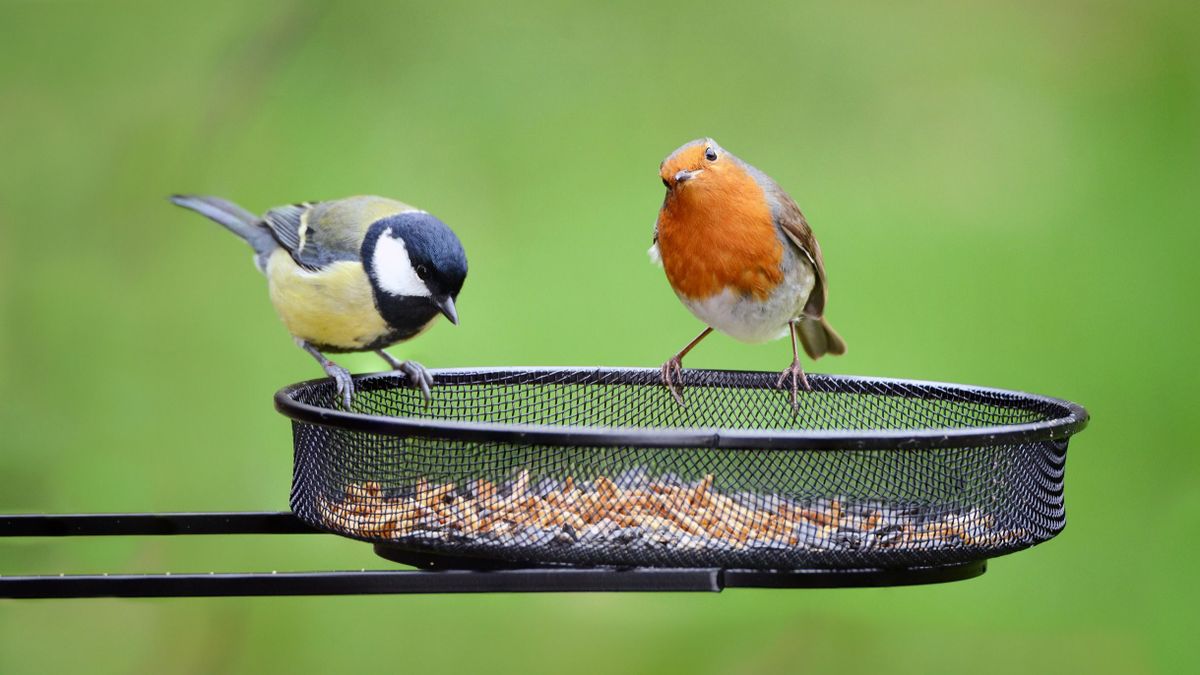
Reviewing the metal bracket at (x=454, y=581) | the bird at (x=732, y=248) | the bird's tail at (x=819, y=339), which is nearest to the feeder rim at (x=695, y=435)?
the metal bracket at (x=454, y=581)

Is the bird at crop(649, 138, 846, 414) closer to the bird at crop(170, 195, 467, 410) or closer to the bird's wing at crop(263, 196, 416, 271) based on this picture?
the bird at crop(170, 195, 467, 410)

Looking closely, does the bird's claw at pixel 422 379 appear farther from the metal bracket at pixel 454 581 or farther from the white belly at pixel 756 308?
the metal bracket at pixel 454 581

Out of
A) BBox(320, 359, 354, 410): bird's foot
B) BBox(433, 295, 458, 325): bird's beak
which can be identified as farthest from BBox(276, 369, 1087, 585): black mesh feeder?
BBox(433, 295, 458, 325): bird's beak

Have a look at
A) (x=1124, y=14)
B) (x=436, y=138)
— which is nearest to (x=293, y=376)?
(x=436, y=138)

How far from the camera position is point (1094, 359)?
3.96 meters

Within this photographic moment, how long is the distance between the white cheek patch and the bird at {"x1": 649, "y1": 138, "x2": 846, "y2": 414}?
570 millimetres

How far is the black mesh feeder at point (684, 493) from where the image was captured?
1805mm

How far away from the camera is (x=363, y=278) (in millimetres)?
2984

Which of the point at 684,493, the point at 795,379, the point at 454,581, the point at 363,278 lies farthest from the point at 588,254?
the point at 454,581

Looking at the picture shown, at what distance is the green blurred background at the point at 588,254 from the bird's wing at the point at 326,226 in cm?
43

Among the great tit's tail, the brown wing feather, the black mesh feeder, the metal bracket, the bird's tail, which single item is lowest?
the metal bracket

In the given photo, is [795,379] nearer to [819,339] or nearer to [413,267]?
[819,339]

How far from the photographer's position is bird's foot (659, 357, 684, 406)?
283 cm

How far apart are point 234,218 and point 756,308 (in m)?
1.56
